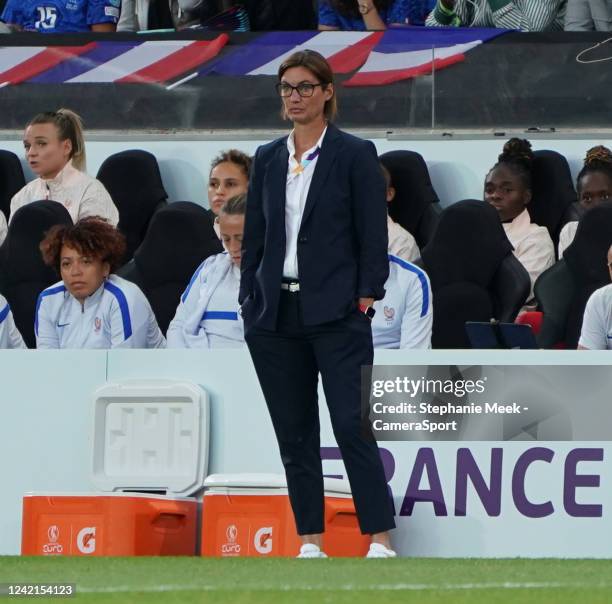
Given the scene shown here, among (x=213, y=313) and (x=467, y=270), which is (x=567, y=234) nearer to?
(x=467, y=270)

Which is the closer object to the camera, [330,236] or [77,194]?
[330,236]

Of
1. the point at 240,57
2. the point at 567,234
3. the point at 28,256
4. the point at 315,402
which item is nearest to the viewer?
the point at 315,402

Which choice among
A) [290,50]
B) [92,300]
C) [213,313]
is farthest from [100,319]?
[290,50]

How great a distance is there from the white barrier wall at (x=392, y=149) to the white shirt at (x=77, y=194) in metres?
0.80

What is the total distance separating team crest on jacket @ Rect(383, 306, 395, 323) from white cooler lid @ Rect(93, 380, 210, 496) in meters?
1.04

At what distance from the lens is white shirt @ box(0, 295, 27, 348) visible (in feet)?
23.4

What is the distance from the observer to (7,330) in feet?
23.4

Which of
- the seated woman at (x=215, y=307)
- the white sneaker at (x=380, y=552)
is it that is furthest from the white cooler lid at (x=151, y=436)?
the white sneaker at (x=380, y=552)

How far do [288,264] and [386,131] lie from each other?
13.6 feet

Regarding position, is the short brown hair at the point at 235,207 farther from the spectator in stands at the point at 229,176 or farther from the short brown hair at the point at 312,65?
the short brown hair at the point at 312,65

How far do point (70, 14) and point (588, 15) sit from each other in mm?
3101

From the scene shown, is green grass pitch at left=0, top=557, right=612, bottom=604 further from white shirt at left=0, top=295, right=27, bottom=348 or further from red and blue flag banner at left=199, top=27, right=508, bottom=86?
red and blue flag banner at left=199, top=27, right=508, bottom=86

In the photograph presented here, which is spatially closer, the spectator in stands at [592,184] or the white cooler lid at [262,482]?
the white cooler lid at [262,482]

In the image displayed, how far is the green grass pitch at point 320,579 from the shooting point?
13.2 ft
